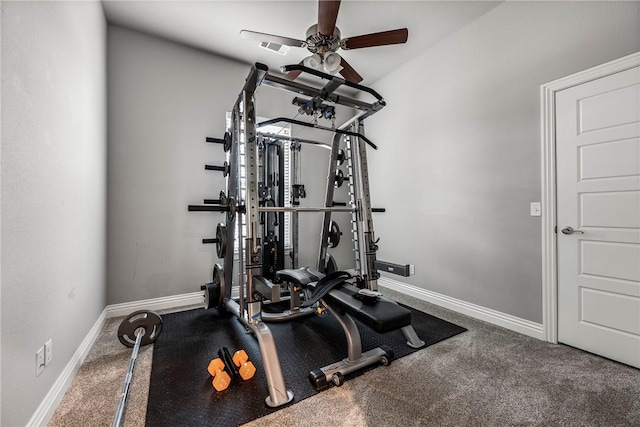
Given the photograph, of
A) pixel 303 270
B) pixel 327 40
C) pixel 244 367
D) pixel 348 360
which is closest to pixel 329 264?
pixel 303 270

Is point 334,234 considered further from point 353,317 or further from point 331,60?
point 331,60

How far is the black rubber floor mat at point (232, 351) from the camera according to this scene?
4.87 ft

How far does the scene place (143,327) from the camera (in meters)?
2.18

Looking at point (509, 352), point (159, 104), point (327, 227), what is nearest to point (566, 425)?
point (509, 352)

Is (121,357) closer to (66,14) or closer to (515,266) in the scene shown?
(66,14)

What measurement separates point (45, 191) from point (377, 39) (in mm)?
2547

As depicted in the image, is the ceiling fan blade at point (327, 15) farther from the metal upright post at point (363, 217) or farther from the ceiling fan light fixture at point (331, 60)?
the metal upright post at point (363, 217)

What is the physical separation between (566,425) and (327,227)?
217cm

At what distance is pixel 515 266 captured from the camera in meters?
2.58

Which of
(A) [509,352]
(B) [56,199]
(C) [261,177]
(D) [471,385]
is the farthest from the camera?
(C) [261,177]

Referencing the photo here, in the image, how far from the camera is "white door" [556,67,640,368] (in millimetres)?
1958

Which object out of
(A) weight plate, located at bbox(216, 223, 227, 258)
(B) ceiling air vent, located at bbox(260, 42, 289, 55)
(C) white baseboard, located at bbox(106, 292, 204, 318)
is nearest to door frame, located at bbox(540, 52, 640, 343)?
(B) ceiling air vent, located at bbox(260, 42, 289, 55)

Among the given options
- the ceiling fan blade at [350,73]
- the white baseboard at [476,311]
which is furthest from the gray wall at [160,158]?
the white baseboard at [476,311]

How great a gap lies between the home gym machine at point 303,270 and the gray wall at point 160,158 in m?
0.72
